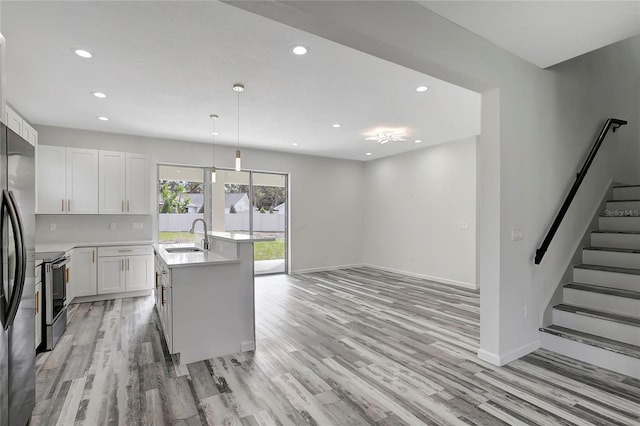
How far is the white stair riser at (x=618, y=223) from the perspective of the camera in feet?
11.6

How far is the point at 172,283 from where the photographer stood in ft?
9.35

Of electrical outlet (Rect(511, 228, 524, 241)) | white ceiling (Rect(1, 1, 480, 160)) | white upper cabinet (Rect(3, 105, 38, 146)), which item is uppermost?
white ceiling (Rect(1, 1, 480, 160))

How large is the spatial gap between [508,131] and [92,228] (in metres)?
6.17

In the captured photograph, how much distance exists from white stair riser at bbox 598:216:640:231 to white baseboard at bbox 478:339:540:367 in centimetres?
187

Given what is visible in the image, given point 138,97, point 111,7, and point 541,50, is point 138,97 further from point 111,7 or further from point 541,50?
point 541,50

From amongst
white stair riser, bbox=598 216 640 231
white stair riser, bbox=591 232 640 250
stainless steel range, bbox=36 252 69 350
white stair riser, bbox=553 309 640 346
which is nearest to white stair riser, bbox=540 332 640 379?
white stair riser, bbox=553 309 640 346

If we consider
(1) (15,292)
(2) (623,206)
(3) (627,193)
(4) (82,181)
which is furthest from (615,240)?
(4) (82,181)

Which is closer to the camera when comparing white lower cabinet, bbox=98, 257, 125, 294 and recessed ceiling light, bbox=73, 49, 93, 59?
recessed ceiling light, bbox=73, 49, 93, 59

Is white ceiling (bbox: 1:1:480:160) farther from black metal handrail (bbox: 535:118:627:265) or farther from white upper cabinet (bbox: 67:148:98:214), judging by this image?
black metal handrail (bbox: 535:118:627:265)

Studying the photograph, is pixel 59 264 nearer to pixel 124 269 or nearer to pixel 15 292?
pixel 124 269

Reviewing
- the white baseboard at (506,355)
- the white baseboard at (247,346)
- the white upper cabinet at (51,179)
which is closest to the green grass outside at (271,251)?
the white upper cabinet at (51,179)

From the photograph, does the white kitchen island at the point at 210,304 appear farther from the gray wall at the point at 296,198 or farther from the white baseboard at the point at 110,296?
the gray wall at the point at 296,198

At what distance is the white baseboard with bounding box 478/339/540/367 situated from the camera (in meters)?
2.71

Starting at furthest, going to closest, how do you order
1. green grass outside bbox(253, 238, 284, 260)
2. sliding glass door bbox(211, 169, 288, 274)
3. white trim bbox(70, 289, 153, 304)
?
green grass outside bbox(253, 238, 284, 260), sliding glass door bbox(211, 169, 288, 274), white trim bbox(70, 289, 153, 304)
